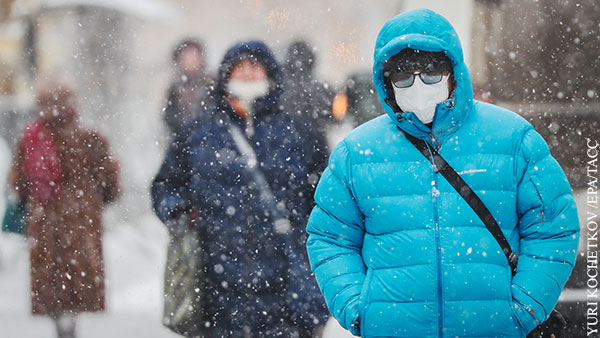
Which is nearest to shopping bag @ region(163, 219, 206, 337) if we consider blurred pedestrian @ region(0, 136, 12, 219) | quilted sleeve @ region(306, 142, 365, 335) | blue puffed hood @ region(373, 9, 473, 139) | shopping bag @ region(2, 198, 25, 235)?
shopping bag @ region(2, 198, 25, 235)

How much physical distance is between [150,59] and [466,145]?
271cm

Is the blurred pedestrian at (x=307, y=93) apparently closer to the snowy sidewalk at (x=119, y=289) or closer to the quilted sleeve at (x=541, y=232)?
the snowy sidewalk at (x=119, y=289)

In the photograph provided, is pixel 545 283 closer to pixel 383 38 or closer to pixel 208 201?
pixel 383 38

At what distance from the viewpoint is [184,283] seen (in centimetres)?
456

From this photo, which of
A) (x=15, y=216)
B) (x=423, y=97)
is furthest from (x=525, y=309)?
(x=15, y=216)

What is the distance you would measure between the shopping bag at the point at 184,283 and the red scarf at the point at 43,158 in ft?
2.66

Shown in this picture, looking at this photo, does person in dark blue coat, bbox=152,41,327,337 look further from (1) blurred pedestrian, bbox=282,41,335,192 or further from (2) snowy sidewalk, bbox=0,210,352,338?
(2) snowy sidewalk, bbox=0,210,352,338

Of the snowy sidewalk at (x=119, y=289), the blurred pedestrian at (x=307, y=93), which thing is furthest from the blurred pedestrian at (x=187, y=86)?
the snowy sidewalk at (x=119, y=289)

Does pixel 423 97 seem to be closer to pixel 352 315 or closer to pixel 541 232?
pixel 541 232

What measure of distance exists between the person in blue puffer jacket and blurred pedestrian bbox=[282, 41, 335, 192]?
202cm

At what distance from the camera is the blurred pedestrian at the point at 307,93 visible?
4477mm

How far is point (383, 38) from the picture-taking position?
2.46 metres

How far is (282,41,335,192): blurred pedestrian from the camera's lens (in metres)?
4.48

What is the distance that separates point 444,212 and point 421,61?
487mm
